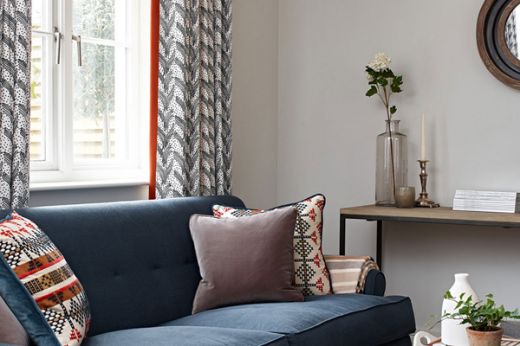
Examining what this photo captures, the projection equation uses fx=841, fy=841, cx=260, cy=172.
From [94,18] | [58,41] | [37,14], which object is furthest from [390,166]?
[37,14]

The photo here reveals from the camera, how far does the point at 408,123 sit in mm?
4359

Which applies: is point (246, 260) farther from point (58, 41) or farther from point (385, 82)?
point (385, 82)

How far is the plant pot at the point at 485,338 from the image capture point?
7.22 feet

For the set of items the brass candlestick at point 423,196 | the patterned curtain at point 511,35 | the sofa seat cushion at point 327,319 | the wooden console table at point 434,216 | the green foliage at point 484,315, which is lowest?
the sofa seat cushion at point 327,319

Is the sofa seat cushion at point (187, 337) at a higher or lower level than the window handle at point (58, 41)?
lower

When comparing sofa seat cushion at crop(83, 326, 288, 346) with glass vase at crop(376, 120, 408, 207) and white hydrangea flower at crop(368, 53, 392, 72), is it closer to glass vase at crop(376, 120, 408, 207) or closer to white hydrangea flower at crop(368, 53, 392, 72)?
glass vase at crop(376, 120, 408, 207)

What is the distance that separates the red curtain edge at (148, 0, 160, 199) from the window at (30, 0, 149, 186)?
89mm

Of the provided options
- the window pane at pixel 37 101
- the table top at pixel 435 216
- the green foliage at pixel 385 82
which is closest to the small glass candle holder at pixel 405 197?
→ the table top at pixel 435 216

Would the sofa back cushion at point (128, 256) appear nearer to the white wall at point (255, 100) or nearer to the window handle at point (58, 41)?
the window handle at point (58, 41)

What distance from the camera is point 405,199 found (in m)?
4.05

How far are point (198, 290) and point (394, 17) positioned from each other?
1988mm

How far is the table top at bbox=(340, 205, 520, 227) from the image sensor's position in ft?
11.8

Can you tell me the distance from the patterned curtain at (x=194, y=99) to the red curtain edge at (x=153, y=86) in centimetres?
2

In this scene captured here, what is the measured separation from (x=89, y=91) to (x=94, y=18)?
1.09 feet
